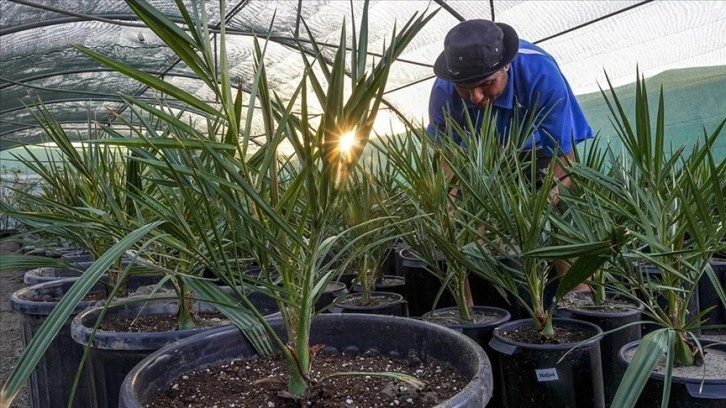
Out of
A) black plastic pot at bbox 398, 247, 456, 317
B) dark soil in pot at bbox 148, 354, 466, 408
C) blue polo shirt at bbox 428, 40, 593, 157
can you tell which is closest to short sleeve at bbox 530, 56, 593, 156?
blue polo shirt at bbox 428, 40, 593, 157

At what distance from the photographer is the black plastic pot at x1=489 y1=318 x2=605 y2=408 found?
0.81 m

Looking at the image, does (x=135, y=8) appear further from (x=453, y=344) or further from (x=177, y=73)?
(x=177, y=73)

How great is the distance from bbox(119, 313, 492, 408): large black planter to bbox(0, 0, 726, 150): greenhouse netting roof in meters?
1.88

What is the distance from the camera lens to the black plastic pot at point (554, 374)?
0.81m

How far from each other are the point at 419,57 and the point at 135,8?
3913 mm

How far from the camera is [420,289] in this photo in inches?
58.4

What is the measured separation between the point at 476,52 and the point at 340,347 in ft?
3.07

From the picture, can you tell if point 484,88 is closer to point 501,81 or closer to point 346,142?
point 501,81

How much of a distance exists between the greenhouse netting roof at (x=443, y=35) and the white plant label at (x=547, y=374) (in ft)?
Result: 6.13

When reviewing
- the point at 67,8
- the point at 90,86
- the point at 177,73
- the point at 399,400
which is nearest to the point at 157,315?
the point at 399,400

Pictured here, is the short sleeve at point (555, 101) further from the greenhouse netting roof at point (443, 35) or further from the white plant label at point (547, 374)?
the greenhouse netting roof at point (443, 35)

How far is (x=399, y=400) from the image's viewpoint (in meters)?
0.54

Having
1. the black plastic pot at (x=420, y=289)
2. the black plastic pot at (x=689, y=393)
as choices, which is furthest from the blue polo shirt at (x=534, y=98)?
the black plastic pot at (x=689, y=393)

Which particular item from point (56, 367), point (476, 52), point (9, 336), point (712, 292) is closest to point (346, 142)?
point (56, 367)
